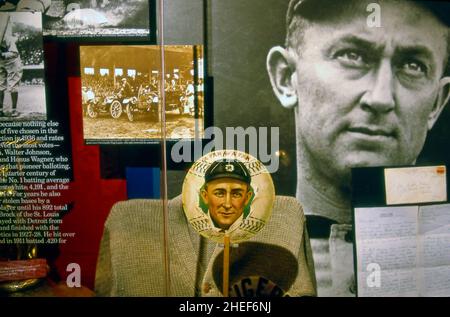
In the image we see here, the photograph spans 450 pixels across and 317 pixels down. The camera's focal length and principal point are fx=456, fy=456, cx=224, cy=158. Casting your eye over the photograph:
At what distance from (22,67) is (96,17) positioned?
558 millimetres

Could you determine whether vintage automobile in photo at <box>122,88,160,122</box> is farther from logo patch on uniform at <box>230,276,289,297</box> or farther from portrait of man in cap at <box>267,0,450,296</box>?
logo patch on uniform at <box>230,276,289,297</box>

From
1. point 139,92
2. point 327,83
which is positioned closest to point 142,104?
point 139,92

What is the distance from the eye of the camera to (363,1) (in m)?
2.86

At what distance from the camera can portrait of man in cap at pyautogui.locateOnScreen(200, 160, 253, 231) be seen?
2879mm

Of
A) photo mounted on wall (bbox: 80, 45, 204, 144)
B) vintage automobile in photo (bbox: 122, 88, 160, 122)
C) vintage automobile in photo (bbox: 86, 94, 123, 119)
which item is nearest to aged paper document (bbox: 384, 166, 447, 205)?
photo mounted on wall (bbox: 80, 45, 204, 144)

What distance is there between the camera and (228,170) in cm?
288

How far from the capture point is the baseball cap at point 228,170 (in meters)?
2.88

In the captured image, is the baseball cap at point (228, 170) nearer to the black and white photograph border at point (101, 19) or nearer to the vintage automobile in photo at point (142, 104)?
the vintage automobile in photo at point (142, 104)

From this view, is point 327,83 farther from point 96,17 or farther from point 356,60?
point 96,17

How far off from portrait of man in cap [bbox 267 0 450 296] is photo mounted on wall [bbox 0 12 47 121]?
4.74ft

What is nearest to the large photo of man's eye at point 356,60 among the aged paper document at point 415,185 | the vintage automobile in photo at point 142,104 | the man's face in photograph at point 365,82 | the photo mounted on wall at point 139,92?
the man's face in photograph at point 365,82

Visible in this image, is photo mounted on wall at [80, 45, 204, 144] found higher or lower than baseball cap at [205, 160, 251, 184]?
higher

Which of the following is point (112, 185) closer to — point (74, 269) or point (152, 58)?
point (74, 269)

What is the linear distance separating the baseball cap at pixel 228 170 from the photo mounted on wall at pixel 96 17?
91 cm
